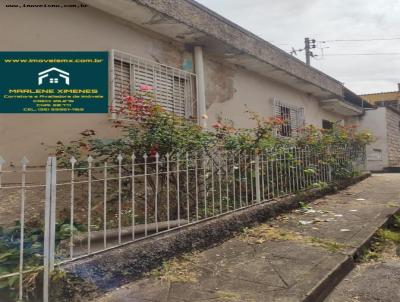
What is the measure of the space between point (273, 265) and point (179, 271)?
2.89ft

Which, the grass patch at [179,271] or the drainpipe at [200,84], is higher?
the drainpipe at [200,84]

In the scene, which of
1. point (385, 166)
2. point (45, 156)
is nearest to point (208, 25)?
point (45, 156)

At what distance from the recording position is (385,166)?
1520 centimetres

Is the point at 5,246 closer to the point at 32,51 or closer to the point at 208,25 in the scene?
the point at 32,51

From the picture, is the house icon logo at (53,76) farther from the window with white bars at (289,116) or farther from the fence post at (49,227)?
the window with white bars at (289,116)

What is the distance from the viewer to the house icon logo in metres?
4.80

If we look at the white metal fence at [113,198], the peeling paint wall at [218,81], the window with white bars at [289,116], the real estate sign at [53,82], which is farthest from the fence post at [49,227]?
the window with white bars at [289,116]

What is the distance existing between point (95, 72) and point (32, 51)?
31.6 inches

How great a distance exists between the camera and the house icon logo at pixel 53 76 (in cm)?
480

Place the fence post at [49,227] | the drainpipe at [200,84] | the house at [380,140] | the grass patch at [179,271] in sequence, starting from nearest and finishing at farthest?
the fence post at [49,227] → the grass patch at [179,271] → the drainpipe at [200,84] → the house at [380,140]

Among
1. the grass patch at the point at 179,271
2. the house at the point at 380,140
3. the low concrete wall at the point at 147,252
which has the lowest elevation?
the grass patch at the point at 179,271

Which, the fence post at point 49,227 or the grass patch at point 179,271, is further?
the grass patch at point 179,271

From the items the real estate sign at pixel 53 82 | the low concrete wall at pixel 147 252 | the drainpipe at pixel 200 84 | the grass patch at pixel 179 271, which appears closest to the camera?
the low concrete wall at pixel 147 252

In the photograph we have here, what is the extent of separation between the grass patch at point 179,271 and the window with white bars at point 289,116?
5642mm
